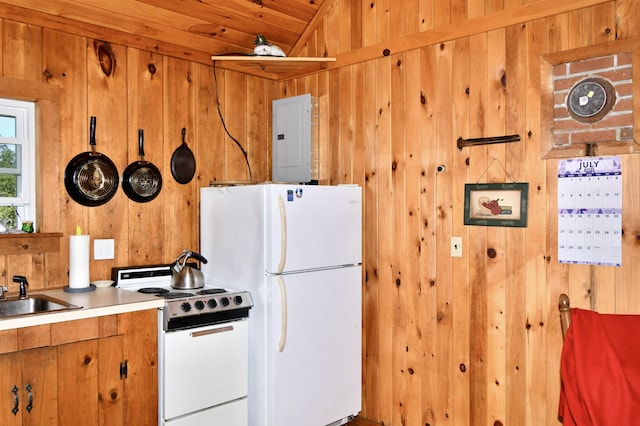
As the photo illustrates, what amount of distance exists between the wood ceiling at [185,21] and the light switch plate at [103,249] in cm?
120

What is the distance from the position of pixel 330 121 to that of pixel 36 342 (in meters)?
2.31

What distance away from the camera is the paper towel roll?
278 centimetres

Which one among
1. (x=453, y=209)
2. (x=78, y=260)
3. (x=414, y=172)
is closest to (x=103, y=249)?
(x=78, y=260)

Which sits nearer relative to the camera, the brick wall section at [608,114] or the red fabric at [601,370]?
the red fabric at [601,370]

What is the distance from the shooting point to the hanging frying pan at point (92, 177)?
2.90 meters

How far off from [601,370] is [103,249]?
261 centimetres

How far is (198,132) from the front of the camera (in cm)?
353

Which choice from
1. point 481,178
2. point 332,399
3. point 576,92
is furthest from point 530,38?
point 332,399

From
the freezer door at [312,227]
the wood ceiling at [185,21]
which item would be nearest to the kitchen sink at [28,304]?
the freezer door at [312,227]

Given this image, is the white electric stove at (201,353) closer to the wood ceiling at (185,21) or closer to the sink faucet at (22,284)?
the sink faucet at (22,284)

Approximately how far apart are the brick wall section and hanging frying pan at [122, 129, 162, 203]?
2.35 meters

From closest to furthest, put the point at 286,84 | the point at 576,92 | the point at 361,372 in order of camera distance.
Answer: the point at 576,92
the point at 361,372
the point at 286,84

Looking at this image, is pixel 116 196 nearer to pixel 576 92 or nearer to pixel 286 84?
pixel 286 84

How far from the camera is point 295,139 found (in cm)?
378
